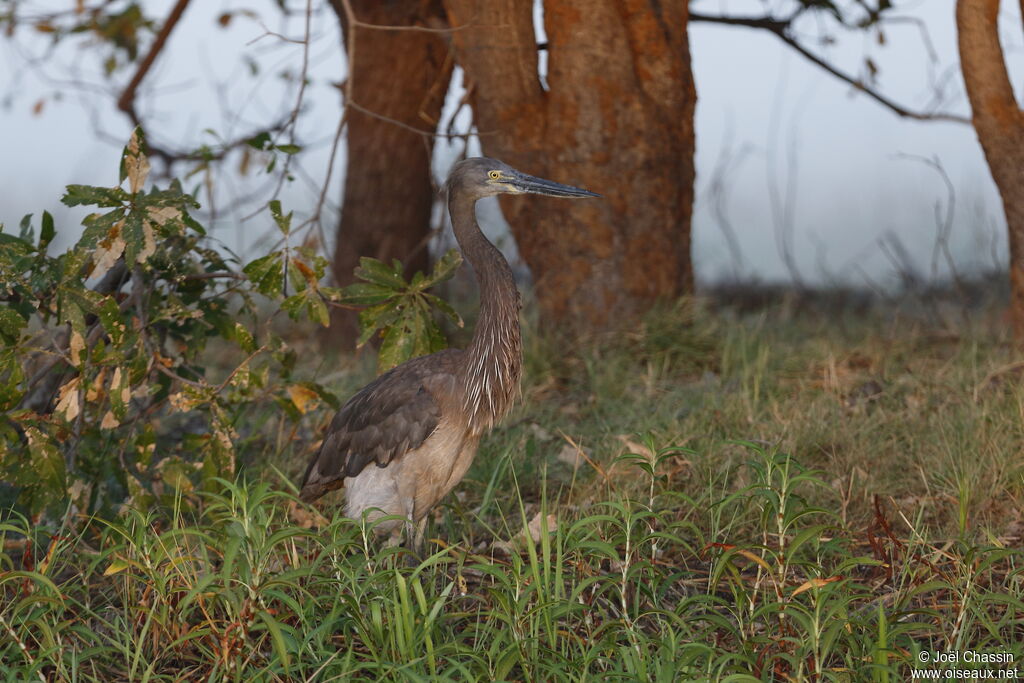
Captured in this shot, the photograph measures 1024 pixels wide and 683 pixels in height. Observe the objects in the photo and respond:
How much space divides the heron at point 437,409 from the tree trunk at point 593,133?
182 cm

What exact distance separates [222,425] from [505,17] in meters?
2.71

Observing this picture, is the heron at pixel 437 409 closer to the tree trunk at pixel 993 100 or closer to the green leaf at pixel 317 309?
the green leaf at pixel 317 309

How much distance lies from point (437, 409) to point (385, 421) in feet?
0.61

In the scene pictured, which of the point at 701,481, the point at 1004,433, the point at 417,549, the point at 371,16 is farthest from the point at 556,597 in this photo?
the point at 371,16

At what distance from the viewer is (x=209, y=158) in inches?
201

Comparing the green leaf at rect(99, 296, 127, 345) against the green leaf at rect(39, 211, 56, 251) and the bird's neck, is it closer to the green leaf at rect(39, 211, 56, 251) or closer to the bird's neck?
the green leaf at rect(39, 211, 56, 251)

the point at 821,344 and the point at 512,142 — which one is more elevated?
the point at 512,142

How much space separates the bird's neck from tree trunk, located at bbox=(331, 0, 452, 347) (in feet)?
10.6

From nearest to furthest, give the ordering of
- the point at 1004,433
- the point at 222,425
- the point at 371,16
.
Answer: the point at 222,425 < the point at 1004,433 < the point at 371,16

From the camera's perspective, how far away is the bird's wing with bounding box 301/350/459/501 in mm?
3639

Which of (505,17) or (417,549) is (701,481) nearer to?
(417,549)

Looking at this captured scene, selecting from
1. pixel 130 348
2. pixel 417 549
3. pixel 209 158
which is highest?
pixel 209 158

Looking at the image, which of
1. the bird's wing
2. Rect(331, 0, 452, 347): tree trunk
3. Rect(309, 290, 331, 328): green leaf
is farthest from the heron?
Rect(331, 0, 452, 347): tree trunk

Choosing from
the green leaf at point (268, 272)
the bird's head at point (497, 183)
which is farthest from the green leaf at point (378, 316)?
the bird's head at point (497, 183)
